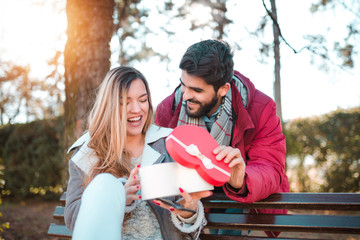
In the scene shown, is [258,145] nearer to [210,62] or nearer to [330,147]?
[210,62]

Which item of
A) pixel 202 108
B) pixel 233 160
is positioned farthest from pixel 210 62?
pixel 233 160

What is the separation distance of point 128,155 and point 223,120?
75 cm

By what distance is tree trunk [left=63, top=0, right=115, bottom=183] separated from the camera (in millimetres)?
3102

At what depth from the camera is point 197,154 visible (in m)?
→ 1.51

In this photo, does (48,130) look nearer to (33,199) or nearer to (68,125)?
(33,199)

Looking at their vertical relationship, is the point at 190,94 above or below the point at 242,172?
above

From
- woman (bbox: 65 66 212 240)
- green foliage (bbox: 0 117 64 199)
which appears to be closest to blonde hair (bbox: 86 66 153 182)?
woman (bbox: 65 66 212 240)

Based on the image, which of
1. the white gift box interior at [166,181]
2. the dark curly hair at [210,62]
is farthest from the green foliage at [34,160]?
the white gift box interior at [166,181]

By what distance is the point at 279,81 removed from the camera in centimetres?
320

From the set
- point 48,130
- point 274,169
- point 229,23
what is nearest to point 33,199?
point 48,130

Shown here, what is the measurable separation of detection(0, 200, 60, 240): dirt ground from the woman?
3.91 metres

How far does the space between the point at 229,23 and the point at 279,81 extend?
1.79 meters

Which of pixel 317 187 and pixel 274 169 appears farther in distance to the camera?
pixel 317 187

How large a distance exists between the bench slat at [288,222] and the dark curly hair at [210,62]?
0.98 metres
